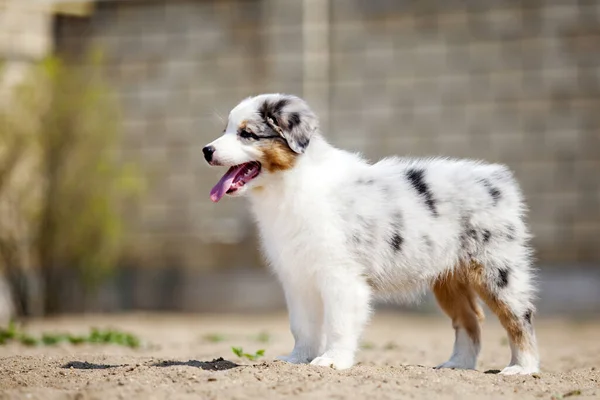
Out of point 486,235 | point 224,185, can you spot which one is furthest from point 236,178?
point 486,235

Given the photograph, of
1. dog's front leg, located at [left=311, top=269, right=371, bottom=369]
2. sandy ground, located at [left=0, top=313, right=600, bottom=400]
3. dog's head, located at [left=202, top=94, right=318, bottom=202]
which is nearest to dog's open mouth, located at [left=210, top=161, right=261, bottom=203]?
dog's head, located at [left=202, top=94, right=318, bottom=202]

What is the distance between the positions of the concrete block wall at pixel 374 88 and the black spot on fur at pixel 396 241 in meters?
7.00

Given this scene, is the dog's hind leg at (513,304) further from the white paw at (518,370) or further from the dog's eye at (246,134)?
the dog's eye at (246,134)

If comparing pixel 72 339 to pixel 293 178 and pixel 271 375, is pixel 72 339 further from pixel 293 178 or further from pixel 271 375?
pixel 271 375

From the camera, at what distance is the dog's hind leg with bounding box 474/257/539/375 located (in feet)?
20.6

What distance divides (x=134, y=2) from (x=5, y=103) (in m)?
2.85

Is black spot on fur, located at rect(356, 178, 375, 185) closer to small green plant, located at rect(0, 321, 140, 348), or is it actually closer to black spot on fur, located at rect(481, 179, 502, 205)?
black spot on fur, located at rect(481, 179, 502, 205)

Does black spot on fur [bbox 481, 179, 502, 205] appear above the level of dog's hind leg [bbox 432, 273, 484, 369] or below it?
above

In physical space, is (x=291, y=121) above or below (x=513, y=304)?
above

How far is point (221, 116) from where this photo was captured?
12.9 m

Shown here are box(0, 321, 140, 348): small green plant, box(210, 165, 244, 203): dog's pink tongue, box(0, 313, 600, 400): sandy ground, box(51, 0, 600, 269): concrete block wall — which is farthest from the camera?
box(51, 0, 600, 269): concrete block wall

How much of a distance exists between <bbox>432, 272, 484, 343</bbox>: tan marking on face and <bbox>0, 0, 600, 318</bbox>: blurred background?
604cm

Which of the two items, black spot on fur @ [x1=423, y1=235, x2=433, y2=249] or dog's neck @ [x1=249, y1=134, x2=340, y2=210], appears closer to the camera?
dog's neck @ [x1=249, y1=134, x2=340, y2=210]

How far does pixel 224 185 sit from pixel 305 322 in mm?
1027
